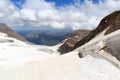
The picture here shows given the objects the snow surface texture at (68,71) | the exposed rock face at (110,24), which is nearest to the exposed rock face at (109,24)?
the exposed rock face at (110,24)

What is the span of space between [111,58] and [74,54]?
15.7ft

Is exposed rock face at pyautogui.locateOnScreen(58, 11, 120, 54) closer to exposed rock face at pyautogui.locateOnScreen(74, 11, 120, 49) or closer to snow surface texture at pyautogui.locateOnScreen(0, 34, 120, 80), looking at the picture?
exposed rock face at pyautogui.locateOnScreen(74, 11, 120, 49)

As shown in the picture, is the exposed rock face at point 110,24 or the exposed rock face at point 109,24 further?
the exposed rock face at point 109,24

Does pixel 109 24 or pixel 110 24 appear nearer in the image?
pixel 110 24

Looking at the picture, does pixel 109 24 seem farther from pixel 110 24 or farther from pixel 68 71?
pixel 68 71

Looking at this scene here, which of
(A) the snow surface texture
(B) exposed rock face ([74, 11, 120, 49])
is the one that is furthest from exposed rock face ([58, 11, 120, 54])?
(A) the snow surface texture

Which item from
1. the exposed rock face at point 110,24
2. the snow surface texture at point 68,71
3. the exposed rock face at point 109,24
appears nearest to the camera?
the snow surface texture at point 68,71

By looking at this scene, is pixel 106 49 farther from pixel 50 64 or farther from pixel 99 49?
pixel 50 64

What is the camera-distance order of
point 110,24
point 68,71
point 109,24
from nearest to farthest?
point 68,71 < point 110,24 < point 109,24

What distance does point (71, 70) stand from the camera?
25781 mm

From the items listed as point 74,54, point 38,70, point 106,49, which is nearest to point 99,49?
point 106,49

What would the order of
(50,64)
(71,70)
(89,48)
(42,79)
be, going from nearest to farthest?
(42,79) < (71,70) < (50,64) < (89,48)

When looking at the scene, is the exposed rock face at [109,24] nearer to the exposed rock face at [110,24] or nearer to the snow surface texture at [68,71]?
the exposed rock face at [110,24]

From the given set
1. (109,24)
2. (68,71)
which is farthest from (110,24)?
(68,71)
